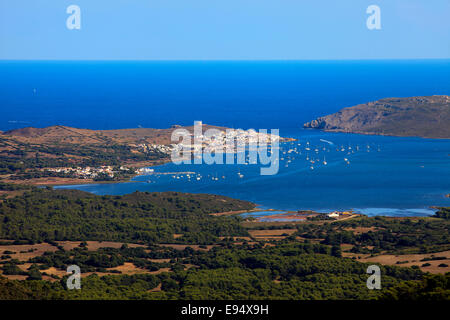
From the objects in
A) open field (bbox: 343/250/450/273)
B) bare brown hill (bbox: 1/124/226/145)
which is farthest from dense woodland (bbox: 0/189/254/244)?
bare brown hill (bbox: 1/124/226/145)

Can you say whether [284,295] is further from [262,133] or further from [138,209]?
[262,133]

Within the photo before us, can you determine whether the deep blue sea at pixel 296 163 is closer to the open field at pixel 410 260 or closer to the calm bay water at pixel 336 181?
the calm bay water at pixel 336 181

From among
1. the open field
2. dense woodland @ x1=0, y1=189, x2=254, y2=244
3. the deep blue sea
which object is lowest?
the open field

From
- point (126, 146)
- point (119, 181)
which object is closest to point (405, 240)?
point (119, 181)

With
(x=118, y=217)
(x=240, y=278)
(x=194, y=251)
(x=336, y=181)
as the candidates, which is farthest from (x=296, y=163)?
(x=240, y=278)

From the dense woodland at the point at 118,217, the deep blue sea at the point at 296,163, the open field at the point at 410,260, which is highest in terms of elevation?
the deep blue sea at the point at 296,163

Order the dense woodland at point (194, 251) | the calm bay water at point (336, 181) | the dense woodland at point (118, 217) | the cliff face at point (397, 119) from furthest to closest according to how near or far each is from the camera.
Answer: the cliff face at point (397, 119), the calm bay water at point (336, 181), the dense woodland at point (118, 217), the dense woodland at point (194, 251)

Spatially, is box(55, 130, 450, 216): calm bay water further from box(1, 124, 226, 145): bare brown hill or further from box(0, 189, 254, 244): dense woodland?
box(1, 124, 226, 145): bare brown hill

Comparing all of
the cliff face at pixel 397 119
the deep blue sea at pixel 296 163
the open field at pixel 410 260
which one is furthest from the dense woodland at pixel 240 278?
the cliff face at pixel 397 119
